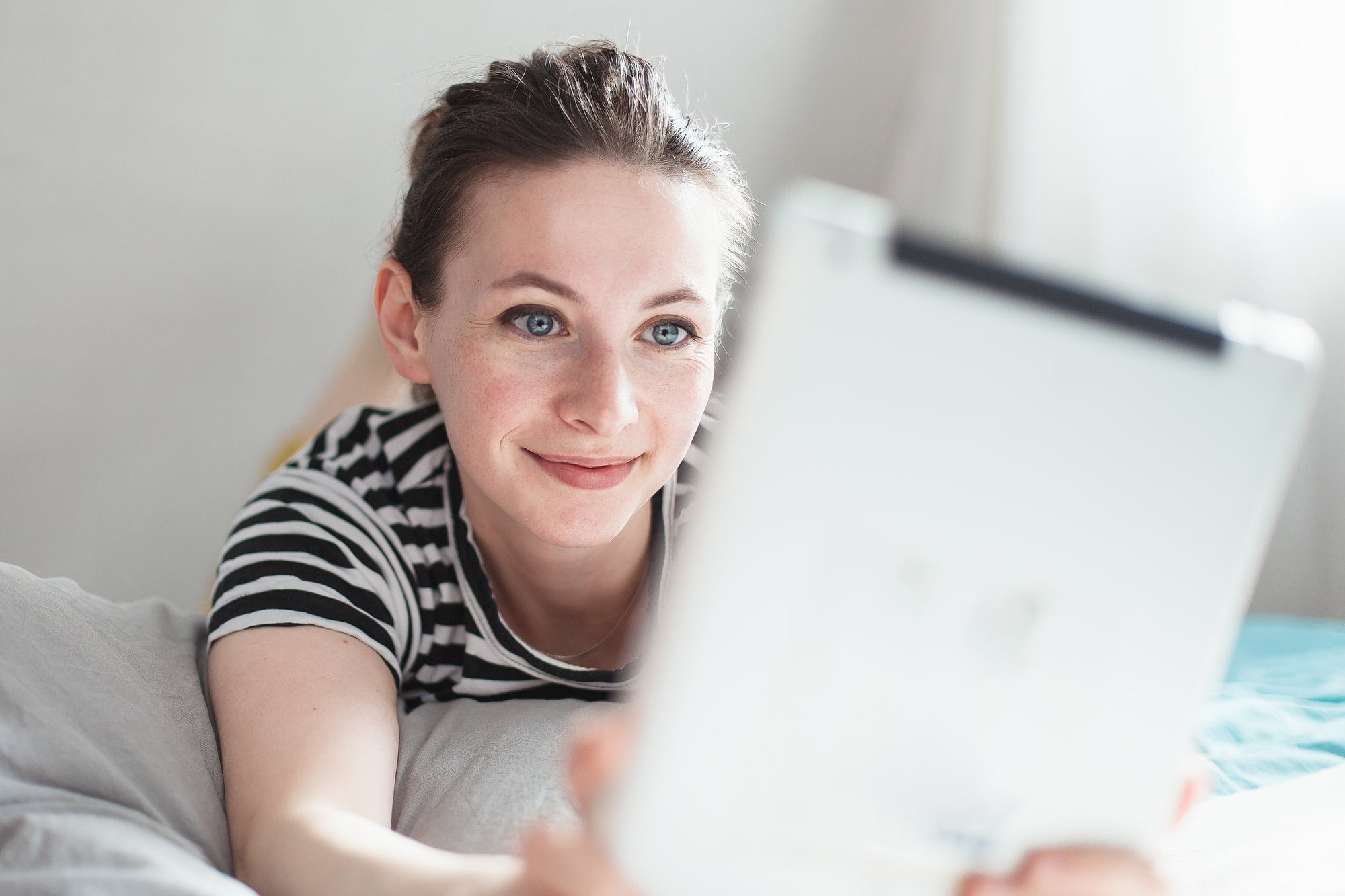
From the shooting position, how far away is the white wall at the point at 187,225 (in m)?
1.81

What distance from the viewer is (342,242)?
1959mm

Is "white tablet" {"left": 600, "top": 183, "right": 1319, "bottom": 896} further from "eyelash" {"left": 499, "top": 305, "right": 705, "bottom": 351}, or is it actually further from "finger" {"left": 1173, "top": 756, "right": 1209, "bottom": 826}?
"eyelash" {"left": 499, "top": 305, "right": 705, "bottom": 351}

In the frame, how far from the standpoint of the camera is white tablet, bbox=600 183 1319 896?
0.37m

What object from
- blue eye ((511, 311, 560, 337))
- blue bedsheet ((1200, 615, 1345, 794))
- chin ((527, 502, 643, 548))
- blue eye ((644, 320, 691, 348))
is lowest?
blue bedsheet ((1200, 615, 1345, 794))

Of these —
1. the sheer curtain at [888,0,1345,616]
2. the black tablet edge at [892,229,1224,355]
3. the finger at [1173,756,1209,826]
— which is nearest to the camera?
the black tablet edge at [892,229,1224,355]

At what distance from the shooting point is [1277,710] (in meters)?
1.06

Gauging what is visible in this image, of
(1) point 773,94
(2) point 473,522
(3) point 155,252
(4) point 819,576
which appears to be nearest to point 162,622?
(2) point 473,522

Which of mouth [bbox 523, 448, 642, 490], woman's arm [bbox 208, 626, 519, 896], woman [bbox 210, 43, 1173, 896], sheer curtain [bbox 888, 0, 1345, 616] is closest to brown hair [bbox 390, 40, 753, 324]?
woman [bbox 210, 43, 1173, 896]

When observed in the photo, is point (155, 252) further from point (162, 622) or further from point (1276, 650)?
point (1276, 650)

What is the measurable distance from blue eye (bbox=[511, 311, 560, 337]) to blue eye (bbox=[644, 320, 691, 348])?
0.25 ft

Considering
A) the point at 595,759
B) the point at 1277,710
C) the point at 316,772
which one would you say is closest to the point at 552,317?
the point at 316,772

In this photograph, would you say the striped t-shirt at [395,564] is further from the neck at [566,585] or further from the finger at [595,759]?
the finger at [595,759]

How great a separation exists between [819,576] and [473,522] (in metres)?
0.74

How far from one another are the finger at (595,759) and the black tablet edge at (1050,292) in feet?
0.69
